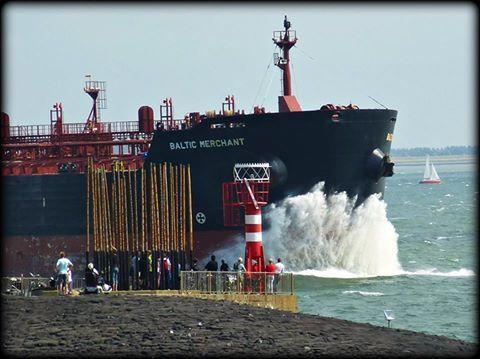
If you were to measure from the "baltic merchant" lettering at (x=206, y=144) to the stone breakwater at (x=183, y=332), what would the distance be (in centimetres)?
1801

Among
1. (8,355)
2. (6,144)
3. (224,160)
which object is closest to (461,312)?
(224,160)

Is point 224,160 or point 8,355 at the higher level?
point 224,160

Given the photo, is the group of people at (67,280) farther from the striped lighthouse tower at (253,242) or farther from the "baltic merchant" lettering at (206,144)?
the "baltic merchant" lettering at (206,144)

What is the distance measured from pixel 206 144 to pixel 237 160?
1346 millimetres

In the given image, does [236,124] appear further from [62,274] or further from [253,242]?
[62,274]

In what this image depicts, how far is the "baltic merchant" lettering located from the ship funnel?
434 centimetres

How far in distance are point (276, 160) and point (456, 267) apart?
11594mm

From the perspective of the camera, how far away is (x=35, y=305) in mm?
24266

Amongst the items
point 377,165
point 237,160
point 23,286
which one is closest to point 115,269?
point 23,286

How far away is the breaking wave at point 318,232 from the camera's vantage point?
4194cm

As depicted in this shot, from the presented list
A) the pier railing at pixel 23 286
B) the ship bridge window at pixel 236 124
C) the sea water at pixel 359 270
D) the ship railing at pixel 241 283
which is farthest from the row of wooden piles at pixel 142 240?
the ship bridge window at pixel 236 124

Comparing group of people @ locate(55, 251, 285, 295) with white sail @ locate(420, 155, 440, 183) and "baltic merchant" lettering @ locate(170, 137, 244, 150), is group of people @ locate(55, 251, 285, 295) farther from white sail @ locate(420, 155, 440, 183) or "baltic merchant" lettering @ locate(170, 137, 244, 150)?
white sail @ locate(420, 155, 440, 183)

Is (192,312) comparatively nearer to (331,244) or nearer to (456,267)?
(331,244)

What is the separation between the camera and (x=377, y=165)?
141 ft
